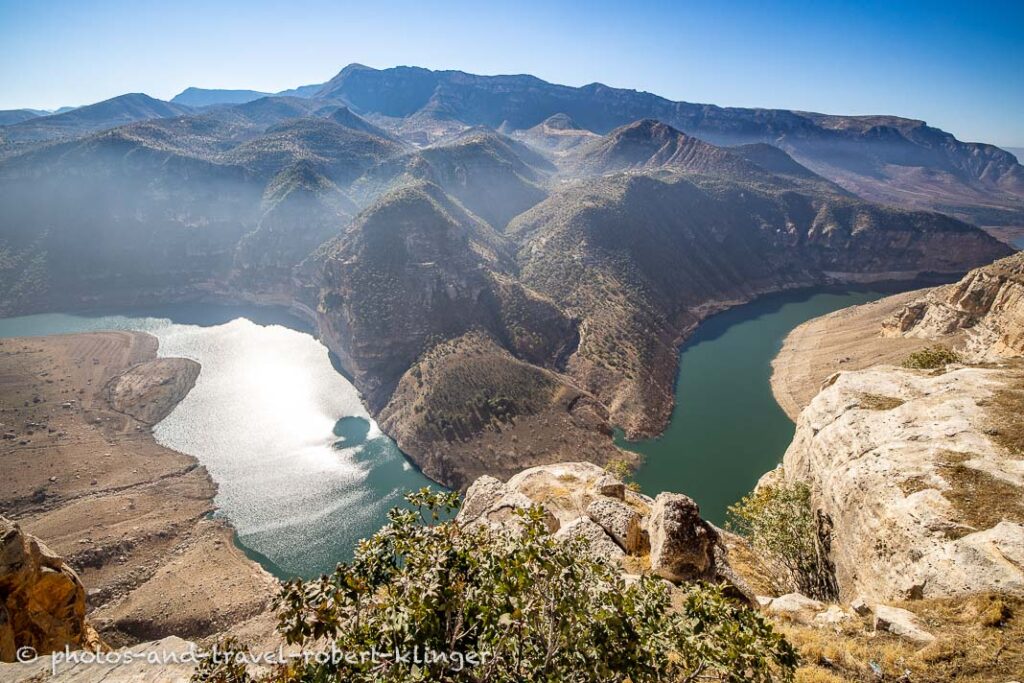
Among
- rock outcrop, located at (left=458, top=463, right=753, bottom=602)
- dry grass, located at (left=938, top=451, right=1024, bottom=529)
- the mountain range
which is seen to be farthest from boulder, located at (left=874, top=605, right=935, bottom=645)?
the mountain range


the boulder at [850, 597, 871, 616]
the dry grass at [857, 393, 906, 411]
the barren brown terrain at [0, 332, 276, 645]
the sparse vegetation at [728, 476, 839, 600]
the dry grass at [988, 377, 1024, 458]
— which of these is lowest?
the barren brown terrain at [0, 332, 276, 645]

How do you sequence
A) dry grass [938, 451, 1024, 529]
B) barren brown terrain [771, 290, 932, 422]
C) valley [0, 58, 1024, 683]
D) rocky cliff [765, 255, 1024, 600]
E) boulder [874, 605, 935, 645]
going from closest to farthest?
boulder [874, 605, 935, 645]
rocky cliff [765, 255, 1024, 600]
dry grass [938, 451, 1024, 529]
valley [0, 58, 1024, 683]
barren brown terrain [771, 290, 932, 422]

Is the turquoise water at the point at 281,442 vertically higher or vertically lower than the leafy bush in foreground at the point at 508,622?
lower

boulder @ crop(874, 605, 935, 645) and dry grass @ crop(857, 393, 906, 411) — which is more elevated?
dry grass @ crop(857, 393, 906, 411)

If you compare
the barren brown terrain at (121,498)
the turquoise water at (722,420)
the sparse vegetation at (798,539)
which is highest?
the sparse vegetation at (798,539)

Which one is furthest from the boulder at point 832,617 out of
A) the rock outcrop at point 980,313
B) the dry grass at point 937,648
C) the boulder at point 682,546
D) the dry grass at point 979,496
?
the rock outcrop at point 980,313

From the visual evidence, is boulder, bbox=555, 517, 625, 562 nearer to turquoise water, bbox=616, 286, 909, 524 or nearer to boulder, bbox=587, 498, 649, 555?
boulder, bbox=587, 498, 649, 555

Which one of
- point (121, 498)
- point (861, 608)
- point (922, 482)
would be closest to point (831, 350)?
point (922, 482)

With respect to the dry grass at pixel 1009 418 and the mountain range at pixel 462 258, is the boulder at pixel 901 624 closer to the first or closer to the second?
the dry grass at pixel 1009 418
